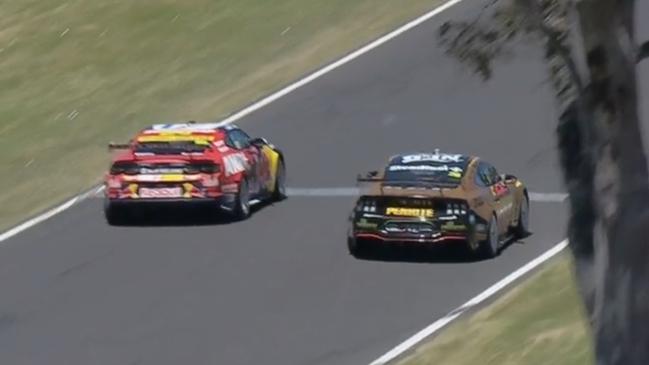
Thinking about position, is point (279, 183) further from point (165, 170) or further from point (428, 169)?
point (428, 169)

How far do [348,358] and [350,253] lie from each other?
4336 mm

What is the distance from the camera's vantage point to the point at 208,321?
838 inches

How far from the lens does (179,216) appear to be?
27016mm

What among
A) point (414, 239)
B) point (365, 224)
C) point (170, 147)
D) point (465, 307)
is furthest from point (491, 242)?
point (170, 147)

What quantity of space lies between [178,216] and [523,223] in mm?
5737

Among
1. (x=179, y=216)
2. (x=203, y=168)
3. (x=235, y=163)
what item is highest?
(x=203, y=168)

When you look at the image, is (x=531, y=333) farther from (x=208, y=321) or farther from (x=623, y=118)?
(x=623, y=118)

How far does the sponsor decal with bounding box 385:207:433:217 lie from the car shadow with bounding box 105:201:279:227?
3943mm

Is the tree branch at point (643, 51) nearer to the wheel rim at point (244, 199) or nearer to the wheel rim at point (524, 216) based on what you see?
the wheel rim at point (524, 216)

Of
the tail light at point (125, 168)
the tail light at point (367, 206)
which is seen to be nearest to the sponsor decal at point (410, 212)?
the tail light at point (367, 206)

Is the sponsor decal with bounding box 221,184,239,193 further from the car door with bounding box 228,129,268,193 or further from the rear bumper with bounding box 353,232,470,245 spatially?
the rear bumper with bounding box 353,232,470,245

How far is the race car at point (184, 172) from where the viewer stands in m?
25.7

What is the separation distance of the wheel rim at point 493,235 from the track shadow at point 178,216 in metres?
4.67

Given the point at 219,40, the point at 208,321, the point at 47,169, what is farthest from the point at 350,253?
the point at 219,40
